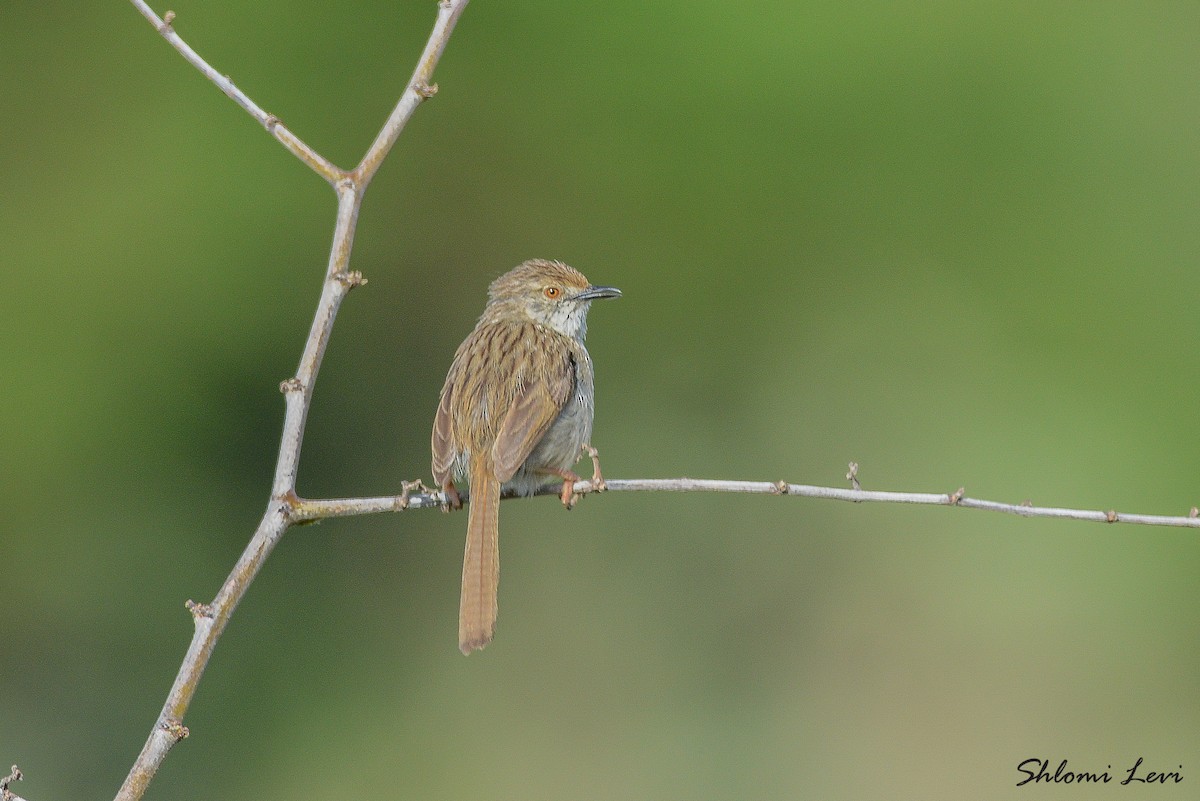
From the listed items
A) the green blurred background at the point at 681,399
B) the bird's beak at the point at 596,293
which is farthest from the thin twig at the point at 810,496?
the green blurred background at the point at 681,399

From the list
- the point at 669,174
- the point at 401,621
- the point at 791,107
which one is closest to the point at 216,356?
the point at 401,621

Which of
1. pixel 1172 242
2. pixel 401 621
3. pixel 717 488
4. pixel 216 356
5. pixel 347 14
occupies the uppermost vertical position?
pixel 347 14

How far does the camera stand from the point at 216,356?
10766 millimetres

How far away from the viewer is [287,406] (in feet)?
11.0

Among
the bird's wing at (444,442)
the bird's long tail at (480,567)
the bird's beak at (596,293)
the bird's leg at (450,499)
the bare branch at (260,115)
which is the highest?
the bird's beak at (596,293)

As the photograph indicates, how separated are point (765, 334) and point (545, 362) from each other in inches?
262

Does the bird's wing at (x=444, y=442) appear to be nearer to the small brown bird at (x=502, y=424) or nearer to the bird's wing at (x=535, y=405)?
the small brown bird at (x=502, y=424)

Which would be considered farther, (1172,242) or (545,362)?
(1172,242)

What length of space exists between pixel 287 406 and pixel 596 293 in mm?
2959

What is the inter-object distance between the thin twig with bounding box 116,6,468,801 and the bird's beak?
8.16ft

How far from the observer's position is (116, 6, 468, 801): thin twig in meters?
2.97

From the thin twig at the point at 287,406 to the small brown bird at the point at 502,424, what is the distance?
98cm

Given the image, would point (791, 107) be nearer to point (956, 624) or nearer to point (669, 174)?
point (669, 174)

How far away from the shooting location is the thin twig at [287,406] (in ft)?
9.74
